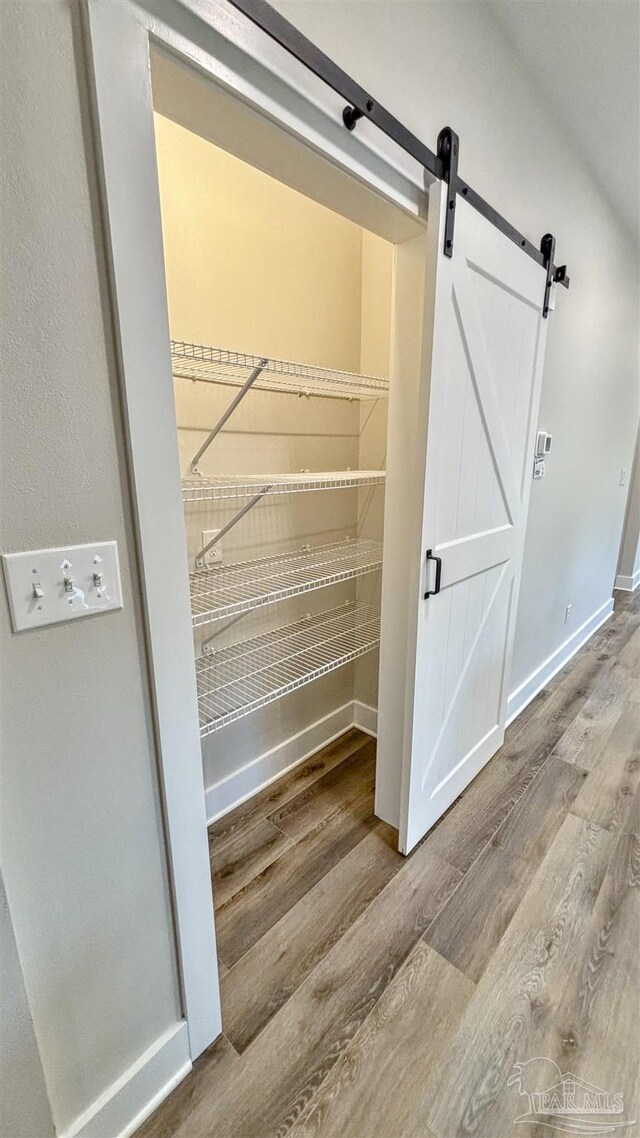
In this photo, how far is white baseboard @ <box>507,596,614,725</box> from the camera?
246 centimetres

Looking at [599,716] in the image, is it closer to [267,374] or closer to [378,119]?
[267,374]

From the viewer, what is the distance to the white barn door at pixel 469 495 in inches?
51.2

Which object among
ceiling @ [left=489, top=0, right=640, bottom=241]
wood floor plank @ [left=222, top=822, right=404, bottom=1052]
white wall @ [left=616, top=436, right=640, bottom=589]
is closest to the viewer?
wood floor plank @ [left=222, top=822, right=404, bottom=1052]

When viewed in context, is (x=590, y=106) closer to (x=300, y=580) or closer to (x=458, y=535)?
(x=458, y=535)

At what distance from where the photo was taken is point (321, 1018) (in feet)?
3.80

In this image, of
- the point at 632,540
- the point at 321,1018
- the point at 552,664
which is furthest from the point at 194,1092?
the point at 632,540

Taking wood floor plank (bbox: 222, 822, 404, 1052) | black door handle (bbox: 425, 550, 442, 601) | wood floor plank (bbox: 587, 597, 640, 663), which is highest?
black door handle (bbox: 425, 550, 442, 601)

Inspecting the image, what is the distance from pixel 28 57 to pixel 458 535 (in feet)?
4.53

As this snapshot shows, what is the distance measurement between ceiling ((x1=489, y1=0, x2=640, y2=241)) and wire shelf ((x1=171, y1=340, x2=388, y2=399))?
103 centimetres

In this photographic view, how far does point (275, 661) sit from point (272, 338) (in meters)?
1.20

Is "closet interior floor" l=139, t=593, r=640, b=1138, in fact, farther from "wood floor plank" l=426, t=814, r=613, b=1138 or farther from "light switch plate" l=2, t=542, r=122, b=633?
"light switch plate" l=2, t=542, r=122, b=633

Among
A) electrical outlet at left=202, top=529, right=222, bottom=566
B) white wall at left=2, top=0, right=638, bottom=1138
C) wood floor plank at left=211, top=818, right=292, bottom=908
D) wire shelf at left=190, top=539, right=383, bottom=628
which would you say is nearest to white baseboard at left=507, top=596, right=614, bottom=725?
wire shelf at left=190, top=539, right=383, bottom=628

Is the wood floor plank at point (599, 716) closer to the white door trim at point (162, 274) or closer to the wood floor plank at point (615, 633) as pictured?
the wood floor plank at point (615, 633)

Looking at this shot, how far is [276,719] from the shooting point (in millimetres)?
1974
